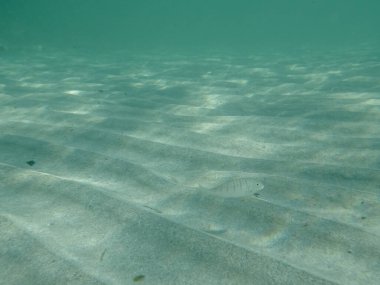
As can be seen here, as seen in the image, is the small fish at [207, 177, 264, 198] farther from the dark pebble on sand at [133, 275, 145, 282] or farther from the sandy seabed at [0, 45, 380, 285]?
the dark pebble on sand at [133, 275, 145, 282]

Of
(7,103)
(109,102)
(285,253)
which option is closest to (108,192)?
(285,253)

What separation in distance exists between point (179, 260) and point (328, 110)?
14.3 feet

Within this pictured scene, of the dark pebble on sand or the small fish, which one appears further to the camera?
the small fish

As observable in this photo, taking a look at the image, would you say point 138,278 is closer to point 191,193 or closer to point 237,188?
point 191,193

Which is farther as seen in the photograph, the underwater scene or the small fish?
the small fish

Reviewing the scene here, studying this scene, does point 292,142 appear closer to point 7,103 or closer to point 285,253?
point 285,253

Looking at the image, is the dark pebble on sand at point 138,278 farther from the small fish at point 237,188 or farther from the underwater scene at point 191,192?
the small fish at point 237,188

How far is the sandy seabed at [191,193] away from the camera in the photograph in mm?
2201

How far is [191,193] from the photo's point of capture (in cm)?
314

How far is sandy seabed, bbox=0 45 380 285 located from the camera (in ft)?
7.22

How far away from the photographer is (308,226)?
8.54 ft

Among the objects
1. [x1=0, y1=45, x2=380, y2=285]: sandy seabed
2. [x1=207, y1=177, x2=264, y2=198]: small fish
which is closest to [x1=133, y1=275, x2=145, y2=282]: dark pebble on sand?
[x1=0, y1=45, x2=380, y2=285]: sandy seabed

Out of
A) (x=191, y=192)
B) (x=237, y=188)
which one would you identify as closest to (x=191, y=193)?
(x=191, y=192)

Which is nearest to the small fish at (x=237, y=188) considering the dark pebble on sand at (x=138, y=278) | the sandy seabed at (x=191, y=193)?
the sandy seabed at (x=191, y=193)
